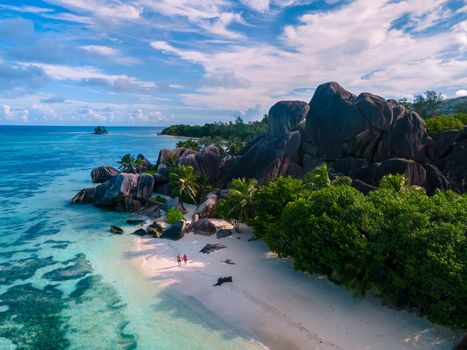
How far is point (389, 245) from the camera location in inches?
805

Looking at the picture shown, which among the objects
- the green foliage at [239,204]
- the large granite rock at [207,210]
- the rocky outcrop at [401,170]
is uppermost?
the rocky outcrop at [401,170]

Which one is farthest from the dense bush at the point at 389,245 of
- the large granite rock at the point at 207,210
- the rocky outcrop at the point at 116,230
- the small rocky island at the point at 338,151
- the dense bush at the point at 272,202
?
the rocky outcrop at the point at 116,230

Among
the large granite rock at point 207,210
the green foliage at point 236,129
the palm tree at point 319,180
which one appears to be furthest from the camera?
the green foliage at point 236,129

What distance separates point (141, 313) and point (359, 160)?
122 ft

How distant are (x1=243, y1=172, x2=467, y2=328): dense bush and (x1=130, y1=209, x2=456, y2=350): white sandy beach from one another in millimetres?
1425

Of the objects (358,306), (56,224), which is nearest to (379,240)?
(358,306)

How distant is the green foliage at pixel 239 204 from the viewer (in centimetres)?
3478

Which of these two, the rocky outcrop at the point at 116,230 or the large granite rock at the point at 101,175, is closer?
the rocky outcrop at the point at 116,230

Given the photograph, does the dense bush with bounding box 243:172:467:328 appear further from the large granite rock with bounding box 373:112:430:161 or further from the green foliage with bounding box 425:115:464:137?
the green foliage with bounding box 425:115:464:137

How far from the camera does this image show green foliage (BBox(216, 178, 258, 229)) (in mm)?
34781

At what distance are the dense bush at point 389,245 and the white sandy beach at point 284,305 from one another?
1425 millimetres

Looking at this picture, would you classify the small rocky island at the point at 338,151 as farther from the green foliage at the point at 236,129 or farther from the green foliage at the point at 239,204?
the green foliage at the point at 236,129

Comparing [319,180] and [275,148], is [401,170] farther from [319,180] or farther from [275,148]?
[275,148]

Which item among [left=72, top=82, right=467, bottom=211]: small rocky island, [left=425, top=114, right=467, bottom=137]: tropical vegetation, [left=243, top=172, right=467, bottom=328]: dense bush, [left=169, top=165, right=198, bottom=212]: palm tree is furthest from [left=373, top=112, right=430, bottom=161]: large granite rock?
[left=169, top=165, right=198, bottom=212]: palm tree
